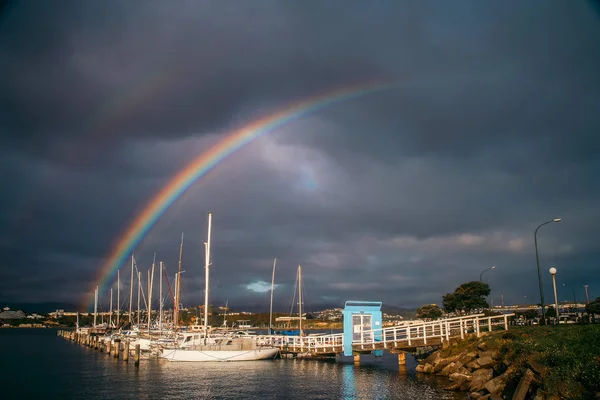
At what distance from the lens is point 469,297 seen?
91375 mm

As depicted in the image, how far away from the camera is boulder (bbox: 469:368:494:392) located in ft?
101

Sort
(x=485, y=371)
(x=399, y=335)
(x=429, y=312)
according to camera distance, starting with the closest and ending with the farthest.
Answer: (x=485, y=371) → (x=399, y=335) → (x=429, y=312)

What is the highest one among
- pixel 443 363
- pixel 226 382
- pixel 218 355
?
pixel 443 363

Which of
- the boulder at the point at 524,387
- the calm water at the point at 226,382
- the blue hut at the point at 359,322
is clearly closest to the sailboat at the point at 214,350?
the calm water at the point at 226,382

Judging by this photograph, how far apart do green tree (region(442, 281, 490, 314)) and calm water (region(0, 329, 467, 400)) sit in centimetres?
4281

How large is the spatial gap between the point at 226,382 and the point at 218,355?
49.9 ft

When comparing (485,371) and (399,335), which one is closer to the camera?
(485,371)

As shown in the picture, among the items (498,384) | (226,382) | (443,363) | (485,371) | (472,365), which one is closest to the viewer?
(498,384)

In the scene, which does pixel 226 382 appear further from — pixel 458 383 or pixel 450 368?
pixel 458 383

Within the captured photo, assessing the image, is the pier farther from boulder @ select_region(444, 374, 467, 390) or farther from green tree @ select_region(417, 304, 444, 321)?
green tree @ select_region(417, 304, 444, 321)

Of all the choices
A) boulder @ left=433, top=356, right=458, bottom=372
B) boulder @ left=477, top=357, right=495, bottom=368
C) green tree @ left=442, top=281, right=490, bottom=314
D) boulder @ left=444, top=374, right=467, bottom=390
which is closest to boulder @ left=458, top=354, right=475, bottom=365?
boulder @ left=444, top=374, right=467, bottom=390

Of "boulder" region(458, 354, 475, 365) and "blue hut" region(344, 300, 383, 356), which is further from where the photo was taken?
"blue hut" region(344, 300, 383, 356)

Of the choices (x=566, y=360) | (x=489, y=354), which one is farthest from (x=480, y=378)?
(x=566, y=360)

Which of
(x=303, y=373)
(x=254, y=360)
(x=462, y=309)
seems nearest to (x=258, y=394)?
(x=303, y=373)
